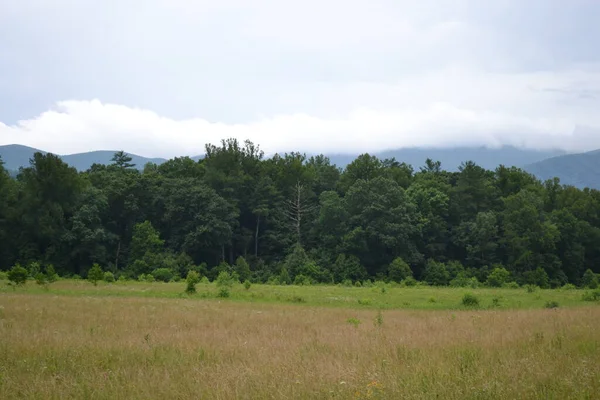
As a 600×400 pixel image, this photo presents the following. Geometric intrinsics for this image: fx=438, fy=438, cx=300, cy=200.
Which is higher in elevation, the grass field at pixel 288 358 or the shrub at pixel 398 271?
the grass field at pixel 288 358

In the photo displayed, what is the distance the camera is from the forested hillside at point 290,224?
52.5m

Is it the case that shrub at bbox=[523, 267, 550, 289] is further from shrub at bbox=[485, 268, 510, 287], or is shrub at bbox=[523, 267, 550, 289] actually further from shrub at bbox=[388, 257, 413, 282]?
shrub at bbox=[388, 257, 413, 282]

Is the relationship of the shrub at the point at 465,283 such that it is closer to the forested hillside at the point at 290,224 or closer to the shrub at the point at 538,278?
the forested hillside at the point at 290,224

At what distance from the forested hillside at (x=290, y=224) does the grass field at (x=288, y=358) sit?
3315 centimetres

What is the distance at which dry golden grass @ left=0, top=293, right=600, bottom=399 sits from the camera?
6.23 meters

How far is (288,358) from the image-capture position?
8570mm

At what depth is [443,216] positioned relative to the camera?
62094mm

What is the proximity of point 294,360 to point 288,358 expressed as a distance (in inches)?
10.0

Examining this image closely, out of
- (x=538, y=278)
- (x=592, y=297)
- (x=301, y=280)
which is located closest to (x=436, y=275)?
(x=538, y=278)

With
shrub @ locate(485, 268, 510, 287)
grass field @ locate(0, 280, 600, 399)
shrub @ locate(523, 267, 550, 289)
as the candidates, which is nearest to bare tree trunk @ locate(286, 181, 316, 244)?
shrub @ locate(485, 268, 510, 287)

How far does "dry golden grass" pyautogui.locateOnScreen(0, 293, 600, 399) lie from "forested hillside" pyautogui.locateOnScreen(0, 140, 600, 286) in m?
33.9

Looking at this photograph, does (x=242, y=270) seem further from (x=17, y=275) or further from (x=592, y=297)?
(x=592, y=297)

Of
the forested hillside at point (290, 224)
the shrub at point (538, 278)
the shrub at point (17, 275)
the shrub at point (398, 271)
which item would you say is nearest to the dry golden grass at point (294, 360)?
the shrub at point (17, 275)

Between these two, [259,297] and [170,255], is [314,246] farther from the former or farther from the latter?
[259,297]
